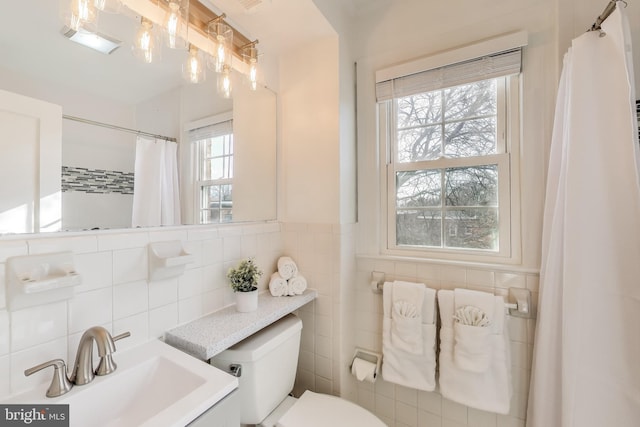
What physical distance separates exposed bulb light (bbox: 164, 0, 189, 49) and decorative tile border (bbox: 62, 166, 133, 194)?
1.80ft

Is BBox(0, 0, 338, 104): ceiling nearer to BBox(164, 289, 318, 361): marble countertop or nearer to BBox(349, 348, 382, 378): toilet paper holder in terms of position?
BBox(164, 289, 318, 361): marble countertop

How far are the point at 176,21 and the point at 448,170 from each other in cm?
143

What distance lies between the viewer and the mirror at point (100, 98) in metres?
0.76

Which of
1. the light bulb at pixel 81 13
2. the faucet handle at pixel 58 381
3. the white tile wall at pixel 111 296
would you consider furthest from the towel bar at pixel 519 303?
the light bulb at pixel 81 13

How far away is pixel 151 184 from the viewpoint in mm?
1034

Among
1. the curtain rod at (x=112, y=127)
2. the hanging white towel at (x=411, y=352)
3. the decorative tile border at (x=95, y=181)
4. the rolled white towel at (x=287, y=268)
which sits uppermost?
the curtain rod at (x=112, y=127)

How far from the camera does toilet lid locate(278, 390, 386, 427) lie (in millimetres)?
1107

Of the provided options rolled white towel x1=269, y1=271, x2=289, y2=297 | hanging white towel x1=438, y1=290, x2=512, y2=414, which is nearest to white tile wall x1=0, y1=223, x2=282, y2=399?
rolled white towel x1=269, y1=271, x2=289, y2=297

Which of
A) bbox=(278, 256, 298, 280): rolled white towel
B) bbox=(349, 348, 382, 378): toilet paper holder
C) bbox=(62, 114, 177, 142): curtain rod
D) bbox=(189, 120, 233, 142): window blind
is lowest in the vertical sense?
bbox=(349, 348, 382, 378): toilet paper holder

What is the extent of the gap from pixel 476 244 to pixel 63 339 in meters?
1.71

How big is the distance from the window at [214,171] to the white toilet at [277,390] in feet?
1.97

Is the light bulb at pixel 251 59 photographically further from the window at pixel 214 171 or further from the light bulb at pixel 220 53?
the window at pixel 214 171

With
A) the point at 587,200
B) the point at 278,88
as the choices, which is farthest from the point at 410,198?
the point at 278,88

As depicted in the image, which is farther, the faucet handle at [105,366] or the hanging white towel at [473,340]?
the hanging white towel at [473,340]
